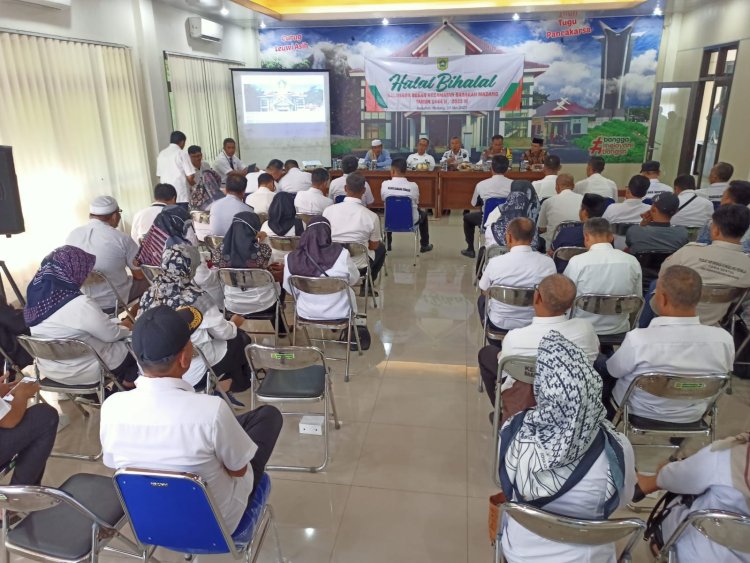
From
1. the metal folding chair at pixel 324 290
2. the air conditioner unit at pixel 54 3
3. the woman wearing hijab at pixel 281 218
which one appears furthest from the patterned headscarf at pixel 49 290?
the air conditioner unit at pixel 54 3

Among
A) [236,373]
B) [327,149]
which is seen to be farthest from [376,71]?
[236,373]

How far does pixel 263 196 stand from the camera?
5855mm

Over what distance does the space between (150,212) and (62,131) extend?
1798 millimetres

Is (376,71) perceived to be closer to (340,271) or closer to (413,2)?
(413,2)

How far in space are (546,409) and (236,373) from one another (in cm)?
224

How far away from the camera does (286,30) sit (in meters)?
9.98

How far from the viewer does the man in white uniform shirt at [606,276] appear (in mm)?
3270

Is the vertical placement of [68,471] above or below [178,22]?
below

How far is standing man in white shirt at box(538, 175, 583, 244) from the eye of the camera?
5.31 metres

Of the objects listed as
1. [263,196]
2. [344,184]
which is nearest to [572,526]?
[263,196]

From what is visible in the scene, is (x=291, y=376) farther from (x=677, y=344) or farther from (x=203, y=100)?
(x=203, y=100)

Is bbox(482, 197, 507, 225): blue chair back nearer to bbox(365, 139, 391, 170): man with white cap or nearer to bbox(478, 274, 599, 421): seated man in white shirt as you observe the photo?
bbox(365, 139, 391, 170): man with white cap

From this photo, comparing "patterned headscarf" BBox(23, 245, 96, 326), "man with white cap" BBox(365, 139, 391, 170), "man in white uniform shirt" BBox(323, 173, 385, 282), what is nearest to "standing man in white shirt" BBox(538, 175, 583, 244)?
"man in white uniform shirt" BBox(323, 173, 385, 282)

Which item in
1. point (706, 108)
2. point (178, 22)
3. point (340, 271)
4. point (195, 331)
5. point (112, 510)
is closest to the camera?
point (112, 510)
